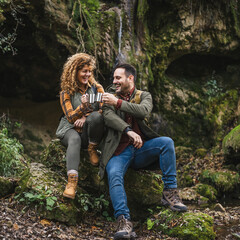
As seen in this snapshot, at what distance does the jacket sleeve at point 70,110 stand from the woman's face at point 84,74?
0.29 metres

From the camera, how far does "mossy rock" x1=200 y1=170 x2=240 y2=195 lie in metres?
6.72

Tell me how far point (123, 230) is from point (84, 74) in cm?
206

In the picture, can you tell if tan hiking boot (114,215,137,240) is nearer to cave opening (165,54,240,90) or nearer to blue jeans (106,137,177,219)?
blue jeans (106,137,177,219)

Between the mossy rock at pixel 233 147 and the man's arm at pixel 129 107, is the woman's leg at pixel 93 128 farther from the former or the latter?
the mossy rock at pixel 233 147

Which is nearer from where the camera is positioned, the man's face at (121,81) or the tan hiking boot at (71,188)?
the tan hiking boot at (71,188)

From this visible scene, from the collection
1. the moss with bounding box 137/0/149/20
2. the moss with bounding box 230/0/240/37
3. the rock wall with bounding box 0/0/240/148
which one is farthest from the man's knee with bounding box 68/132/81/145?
the moss with bounding box 230/0/240/37

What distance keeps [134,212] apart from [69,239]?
3.79 feet

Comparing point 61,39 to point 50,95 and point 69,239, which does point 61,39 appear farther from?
point 69,239

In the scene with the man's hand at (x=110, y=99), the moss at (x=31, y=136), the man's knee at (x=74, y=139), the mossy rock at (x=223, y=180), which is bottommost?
the mossy rock at (x=223, y=180)

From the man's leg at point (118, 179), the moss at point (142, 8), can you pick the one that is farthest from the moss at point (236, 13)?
the man's leg at point (118, 179)

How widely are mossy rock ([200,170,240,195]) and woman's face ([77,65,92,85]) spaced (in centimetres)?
447

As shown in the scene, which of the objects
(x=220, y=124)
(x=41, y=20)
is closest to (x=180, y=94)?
(x=220, y=124)

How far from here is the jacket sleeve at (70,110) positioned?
12.0 feet

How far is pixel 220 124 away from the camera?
31.1ft
